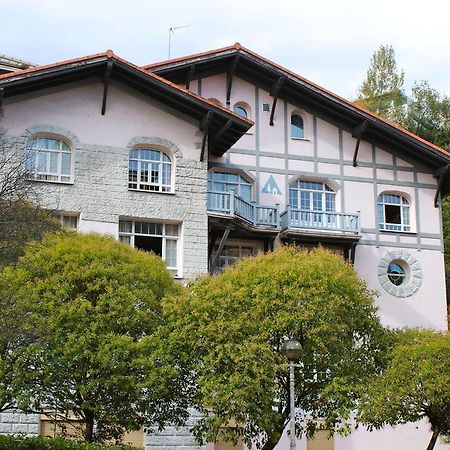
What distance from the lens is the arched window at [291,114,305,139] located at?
32500 millimetres

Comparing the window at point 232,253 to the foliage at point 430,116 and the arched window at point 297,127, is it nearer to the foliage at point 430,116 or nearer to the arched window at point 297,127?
the arched window at point 297,127

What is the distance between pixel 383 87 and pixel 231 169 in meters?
21.3

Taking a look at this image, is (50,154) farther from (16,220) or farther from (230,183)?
(16,220)

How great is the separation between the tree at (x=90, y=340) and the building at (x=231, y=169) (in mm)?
4830

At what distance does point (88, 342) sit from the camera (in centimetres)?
2020

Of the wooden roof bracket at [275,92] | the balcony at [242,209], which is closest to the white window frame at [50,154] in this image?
the balcony at [242,209]

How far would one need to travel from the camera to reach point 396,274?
32.3m

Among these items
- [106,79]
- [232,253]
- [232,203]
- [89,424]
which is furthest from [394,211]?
[89,424]

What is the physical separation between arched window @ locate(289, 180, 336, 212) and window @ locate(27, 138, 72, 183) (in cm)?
882

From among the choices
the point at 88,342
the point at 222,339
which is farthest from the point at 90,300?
the point at 222,339

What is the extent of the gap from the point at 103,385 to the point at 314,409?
18.4 ft

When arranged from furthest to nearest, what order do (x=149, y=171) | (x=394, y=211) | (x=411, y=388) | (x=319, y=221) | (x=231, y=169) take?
(x=394, y=211)
(x=231, y=169)
(x=319, y=221)
(x=149, y=171)
(x=411, y=388)

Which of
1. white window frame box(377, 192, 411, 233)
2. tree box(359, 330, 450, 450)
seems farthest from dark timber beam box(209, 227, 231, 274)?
tree box(359, 330, 450, 450)

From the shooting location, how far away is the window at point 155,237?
2784cm
